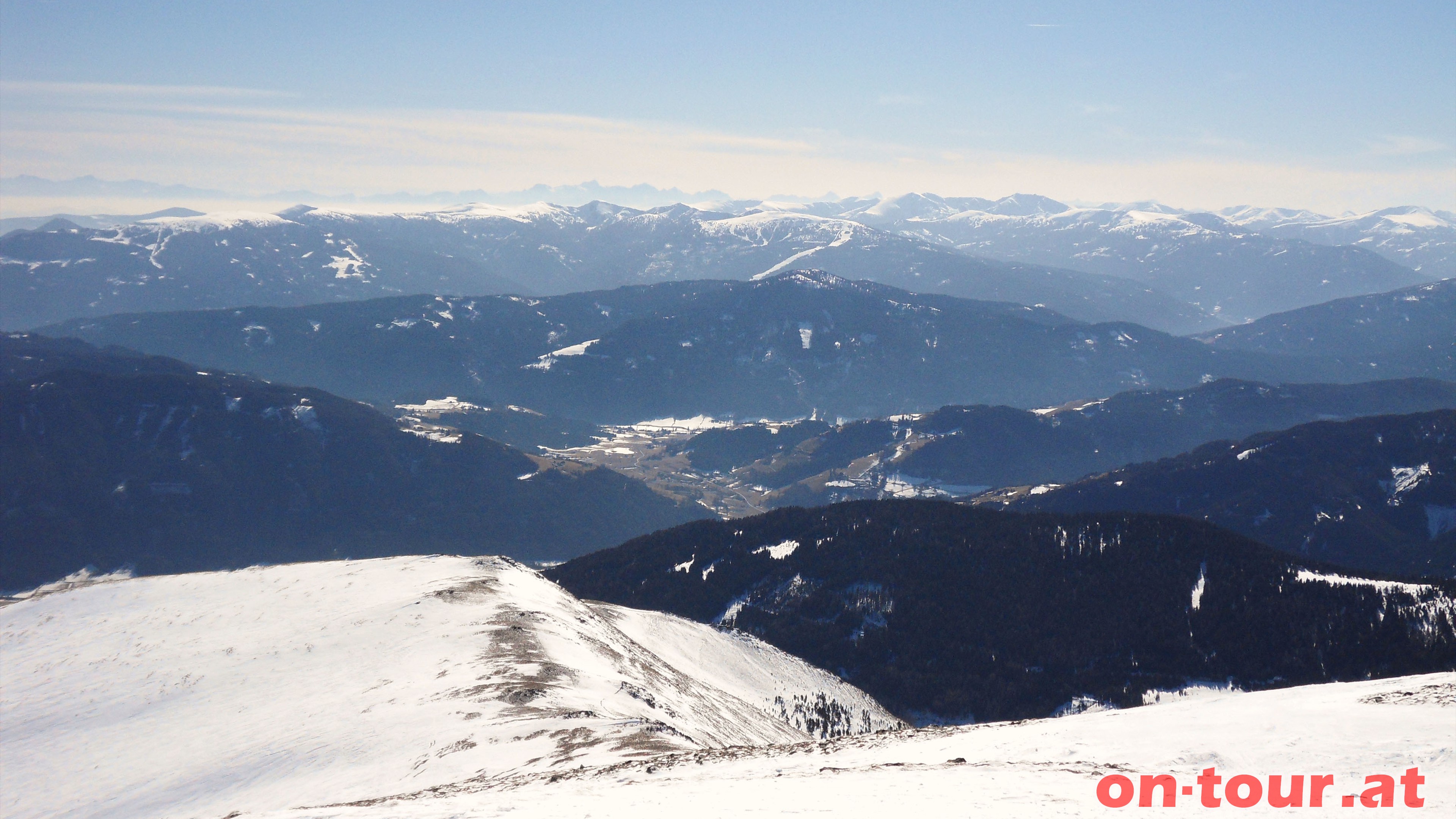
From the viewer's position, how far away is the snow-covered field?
4834 cm

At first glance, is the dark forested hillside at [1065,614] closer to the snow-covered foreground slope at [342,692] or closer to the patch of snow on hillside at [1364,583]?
the patch of snow on hillside at [1364,583]

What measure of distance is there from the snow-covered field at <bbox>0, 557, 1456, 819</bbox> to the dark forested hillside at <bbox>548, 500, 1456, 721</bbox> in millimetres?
59733

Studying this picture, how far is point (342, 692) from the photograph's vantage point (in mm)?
76438

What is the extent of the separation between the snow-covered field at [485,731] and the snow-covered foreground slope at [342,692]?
0.88 feet

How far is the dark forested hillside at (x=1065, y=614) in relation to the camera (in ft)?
479

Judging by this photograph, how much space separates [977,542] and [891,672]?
4963 centimetres

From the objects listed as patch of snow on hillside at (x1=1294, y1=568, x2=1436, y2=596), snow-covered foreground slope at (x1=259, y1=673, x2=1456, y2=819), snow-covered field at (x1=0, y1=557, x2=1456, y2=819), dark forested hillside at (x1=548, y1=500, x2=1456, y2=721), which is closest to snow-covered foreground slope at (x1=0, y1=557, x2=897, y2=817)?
snow-covered field at (x1=0, y1=557, x2=1456, y2=819)

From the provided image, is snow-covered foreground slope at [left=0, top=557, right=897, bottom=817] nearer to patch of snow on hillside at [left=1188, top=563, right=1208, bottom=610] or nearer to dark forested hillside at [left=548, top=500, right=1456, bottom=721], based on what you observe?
dark forested hillside at [left=548, top=500, right=1456, bottom=721]

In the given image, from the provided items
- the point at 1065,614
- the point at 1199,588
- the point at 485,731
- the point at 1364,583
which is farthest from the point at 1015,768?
the point at 1364,583

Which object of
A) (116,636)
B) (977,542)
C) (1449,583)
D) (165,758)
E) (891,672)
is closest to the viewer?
(165,758)

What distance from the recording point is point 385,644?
290 feet

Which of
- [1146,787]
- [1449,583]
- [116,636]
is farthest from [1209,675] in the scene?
[116,636]

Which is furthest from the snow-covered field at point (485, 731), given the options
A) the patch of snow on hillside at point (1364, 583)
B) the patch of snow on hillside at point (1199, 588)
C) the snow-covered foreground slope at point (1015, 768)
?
the patch of snow on hillside at point (1364, 583)

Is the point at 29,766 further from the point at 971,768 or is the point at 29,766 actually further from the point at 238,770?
the point at 971,768
